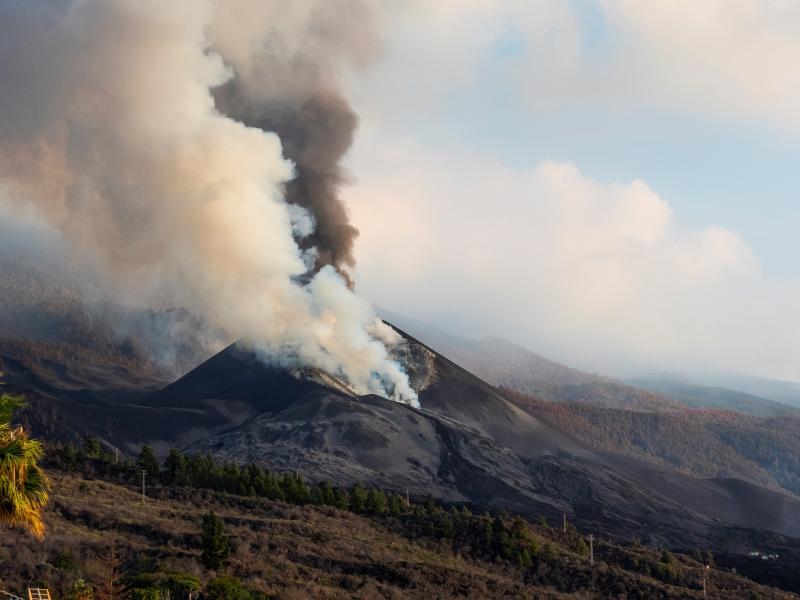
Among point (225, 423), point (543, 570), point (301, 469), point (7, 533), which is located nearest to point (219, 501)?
point (543, 570)

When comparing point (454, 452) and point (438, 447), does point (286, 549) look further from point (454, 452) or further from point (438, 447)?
point (438, 447)

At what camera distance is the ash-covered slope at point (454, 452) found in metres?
118

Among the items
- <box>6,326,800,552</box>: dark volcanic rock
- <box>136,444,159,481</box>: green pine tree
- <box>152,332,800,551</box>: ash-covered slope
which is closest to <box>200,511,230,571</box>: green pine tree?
<box>136,444,159,481</box>: green pine tree

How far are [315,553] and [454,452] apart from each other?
7579 centimetres

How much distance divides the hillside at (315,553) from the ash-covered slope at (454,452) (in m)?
35.5

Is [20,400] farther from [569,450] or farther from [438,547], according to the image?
[569,450]

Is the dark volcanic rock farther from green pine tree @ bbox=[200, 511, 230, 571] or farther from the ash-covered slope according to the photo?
green pine tree @ bbox=[200, 511, 230, 571]

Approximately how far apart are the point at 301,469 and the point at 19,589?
81066 millimetres

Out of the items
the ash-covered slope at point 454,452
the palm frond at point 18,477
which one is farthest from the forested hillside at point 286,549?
the ash-covered slope at point 454,452

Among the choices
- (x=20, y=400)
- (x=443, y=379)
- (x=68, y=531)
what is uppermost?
(x=443, y=379)

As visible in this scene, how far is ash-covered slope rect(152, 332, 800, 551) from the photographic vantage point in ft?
387

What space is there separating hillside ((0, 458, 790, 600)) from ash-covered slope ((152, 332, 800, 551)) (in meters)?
35.5

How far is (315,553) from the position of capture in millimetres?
55500

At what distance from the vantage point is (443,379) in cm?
16825
